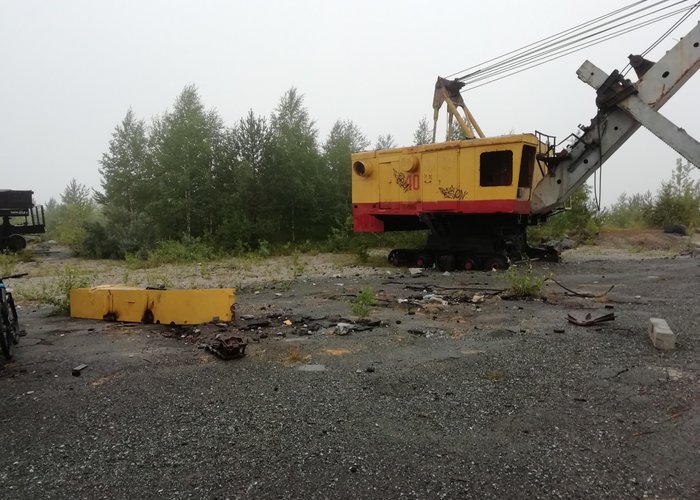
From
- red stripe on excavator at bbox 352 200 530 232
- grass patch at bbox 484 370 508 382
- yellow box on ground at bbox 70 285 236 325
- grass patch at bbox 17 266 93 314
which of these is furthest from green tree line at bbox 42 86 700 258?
grass patch at bbox 484 370 508 382

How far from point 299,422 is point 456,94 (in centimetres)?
1457

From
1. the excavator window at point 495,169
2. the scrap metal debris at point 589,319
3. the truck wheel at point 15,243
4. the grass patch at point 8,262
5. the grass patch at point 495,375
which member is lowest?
the grass patch at point 495,375

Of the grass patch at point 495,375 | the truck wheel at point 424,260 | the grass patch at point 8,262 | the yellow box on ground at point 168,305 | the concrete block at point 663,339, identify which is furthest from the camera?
the grass patch at point 8,262

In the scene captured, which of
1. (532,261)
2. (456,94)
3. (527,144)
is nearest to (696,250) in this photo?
(532,261)

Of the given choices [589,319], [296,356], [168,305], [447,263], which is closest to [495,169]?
[447,263]

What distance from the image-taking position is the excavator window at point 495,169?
1193cm

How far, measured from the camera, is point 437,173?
1271 cm

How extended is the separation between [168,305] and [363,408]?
3.88 m

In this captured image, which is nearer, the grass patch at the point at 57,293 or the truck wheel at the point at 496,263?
the grass patch at the point at 57,293

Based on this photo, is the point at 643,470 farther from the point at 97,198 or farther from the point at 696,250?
the point at 97,198

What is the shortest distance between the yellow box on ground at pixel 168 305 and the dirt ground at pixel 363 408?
213 mm

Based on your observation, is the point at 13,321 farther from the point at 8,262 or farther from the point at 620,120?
the point at 620,120

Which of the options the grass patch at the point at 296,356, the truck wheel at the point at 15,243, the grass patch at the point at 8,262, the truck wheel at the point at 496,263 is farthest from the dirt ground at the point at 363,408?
the truck wheel at the point at 15,243

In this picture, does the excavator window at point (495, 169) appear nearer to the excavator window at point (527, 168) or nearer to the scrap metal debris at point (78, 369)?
the excavator window at point (527, 168)
